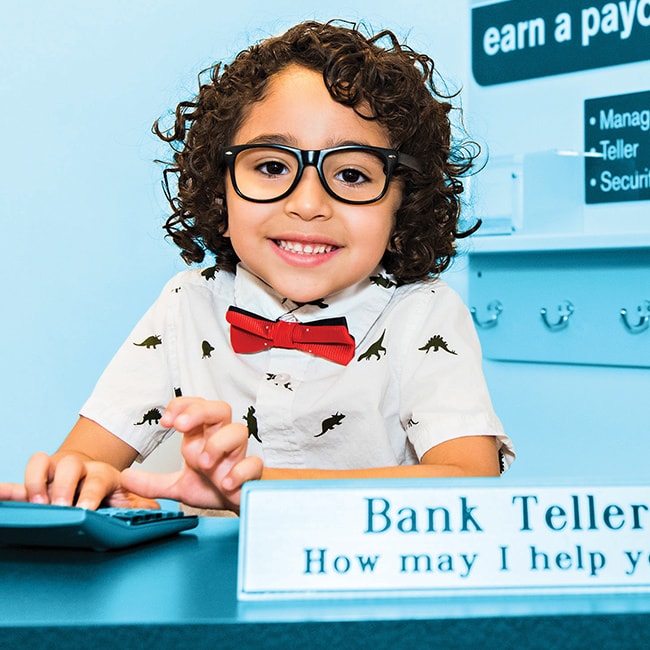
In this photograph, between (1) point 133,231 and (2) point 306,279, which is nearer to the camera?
(2) point 306,279

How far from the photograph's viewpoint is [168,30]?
2.22 meters

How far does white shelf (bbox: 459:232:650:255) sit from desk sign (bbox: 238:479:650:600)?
174cm

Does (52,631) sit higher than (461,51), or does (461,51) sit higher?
(461,51)

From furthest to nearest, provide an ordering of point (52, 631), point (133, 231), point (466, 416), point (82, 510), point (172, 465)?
point (133, 231), point (172, 465), point (466, 416), point (82, 510), point (52, 631)

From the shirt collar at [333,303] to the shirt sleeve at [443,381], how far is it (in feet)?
0.17

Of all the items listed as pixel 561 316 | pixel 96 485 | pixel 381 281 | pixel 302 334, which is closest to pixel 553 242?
pixel 561 316

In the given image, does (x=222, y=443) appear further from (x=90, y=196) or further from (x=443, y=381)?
(x=90, y=196)

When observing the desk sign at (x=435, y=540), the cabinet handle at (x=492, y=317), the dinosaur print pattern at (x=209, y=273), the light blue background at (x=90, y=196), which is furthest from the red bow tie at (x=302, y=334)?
the cabinet handle at (x=492, y=317)

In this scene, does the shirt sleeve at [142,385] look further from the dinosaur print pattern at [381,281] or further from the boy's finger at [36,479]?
the boy's finger at [36,479]

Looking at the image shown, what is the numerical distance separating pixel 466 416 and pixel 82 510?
1.76 ft

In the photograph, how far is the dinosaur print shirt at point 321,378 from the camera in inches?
44.2

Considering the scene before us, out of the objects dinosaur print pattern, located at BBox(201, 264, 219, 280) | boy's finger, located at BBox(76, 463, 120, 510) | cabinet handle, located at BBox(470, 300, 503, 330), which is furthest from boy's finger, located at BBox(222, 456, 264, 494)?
cabinet handle, located at BBox(470, 300, 503, 330)

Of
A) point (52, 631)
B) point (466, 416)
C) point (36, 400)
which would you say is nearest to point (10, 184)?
point (36, 400)

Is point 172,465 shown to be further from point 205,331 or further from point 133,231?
point 133,231
